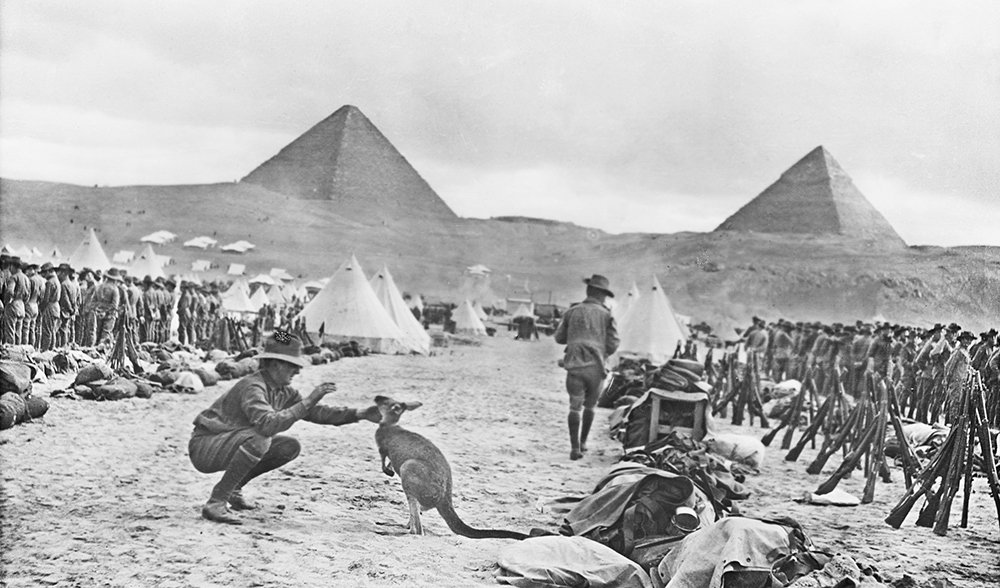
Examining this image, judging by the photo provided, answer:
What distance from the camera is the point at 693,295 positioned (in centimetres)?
3130

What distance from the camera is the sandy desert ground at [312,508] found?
3293 mm

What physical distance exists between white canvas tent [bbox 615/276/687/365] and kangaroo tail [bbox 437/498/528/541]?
7.95 meters

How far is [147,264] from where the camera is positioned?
921cm

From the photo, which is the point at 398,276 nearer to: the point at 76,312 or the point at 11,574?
the point at 76,312

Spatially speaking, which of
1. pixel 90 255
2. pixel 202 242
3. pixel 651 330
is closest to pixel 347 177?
pixel 202 242

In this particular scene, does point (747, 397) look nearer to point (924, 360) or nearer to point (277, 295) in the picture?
point (924, 360)

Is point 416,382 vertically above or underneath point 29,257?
underneath

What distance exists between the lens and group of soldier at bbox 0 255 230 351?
6668mm

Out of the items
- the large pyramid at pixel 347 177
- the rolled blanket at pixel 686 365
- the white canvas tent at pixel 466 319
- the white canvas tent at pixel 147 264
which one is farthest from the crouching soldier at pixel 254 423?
the white canvas tent at pixel 466 319

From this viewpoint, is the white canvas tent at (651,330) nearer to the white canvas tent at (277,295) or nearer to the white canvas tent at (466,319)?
the white canvas tent at (277,295)

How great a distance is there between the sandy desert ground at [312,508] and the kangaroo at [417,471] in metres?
0.09

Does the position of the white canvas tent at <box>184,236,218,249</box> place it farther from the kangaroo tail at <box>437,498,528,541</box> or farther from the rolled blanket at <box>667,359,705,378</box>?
the kangaroo tail at <box>437,498,528,541</box>

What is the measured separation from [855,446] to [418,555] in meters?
3.72

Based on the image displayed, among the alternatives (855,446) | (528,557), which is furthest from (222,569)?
(855,446)
